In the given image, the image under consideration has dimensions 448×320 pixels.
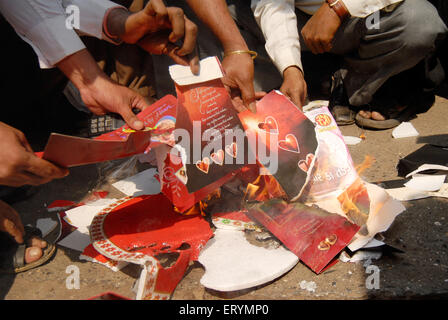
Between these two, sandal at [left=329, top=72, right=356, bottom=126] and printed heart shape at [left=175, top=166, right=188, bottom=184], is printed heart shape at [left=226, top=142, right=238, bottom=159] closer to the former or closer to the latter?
printed heart shape at [left=175, top=166, right=188, bottom=184]

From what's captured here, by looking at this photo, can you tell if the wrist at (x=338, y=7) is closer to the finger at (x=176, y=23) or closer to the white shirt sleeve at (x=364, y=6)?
the white shirt sleeve at (x=364, y=6)

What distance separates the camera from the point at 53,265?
1.34m

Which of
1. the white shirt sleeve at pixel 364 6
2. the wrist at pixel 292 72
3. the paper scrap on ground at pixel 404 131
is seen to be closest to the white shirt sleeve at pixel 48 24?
the wrist at pixel 292 72

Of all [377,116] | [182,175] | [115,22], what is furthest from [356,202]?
[115,22]

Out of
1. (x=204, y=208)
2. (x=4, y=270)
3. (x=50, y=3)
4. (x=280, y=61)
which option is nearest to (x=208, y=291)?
(x=204, y=208)

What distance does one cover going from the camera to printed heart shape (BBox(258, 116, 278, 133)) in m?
1.34

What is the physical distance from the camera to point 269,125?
4.44 feet

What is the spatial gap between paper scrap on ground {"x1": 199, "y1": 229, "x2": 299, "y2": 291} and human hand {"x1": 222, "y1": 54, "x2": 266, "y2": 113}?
58 cm

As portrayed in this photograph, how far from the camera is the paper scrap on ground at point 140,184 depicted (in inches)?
67.3

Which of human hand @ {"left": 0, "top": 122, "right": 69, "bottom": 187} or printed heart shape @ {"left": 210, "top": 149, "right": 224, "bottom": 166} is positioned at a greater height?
human hand @ {"left": 0, "top": 122, "right": 69, "bottom": 187}

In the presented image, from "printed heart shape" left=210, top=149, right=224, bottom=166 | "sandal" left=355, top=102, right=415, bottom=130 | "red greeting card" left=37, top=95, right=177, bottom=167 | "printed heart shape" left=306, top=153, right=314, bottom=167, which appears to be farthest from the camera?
"sandal" left=355, top=102, right=415, bottom=130

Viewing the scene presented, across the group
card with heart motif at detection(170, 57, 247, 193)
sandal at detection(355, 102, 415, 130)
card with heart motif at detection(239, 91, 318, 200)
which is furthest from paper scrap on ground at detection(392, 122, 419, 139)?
card with heart motif at detection(170, 57, 247, 193)

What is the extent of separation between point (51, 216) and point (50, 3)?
987 millimetres

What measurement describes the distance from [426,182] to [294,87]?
71 centimetres
